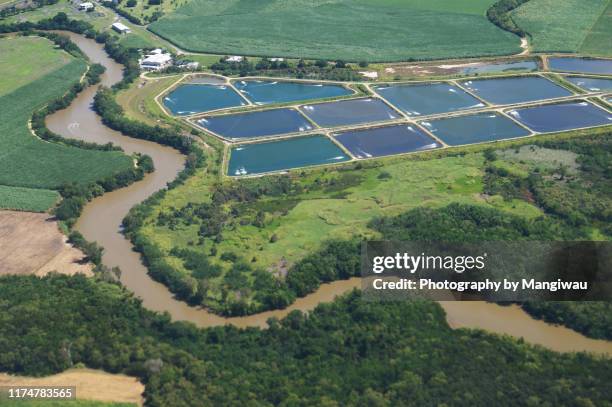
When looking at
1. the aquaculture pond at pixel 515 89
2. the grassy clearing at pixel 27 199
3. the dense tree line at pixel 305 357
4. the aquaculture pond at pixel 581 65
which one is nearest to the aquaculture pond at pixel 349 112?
the aquaculture pond at pixel 515 89

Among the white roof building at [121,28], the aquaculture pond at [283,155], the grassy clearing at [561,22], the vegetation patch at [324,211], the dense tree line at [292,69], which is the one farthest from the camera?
the white roof building at [121,28]

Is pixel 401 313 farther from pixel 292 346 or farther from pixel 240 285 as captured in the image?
pixel 240 285

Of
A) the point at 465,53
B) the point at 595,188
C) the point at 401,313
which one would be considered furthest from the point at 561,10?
the point at 401,313

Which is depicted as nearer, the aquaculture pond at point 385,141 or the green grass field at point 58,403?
the green grass field at point 58,403

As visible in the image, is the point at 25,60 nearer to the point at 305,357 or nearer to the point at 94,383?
the point at 94,383

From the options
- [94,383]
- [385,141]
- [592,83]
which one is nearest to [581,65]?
[592,83]

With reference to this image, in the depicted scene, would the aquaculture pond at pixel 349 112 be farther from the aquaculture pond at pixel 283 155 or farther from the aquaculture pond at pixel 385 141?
the aquaculture pond at pixel 283 155

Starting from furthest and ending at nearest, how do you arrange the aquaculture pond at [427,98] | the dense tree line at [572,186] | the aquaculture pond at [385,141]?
the aquaculture pond at [427,98]
the aquaculture pond at [385,141]
the dense tree line at [572,186]

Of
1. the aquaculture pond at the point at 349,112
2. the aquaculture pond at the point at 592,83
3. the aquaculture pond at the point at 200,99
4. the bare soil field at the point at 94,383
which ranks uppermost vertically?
the aquaculture pond at the point at 592,83

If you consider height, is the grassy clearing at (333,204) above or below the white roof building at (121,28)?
below
